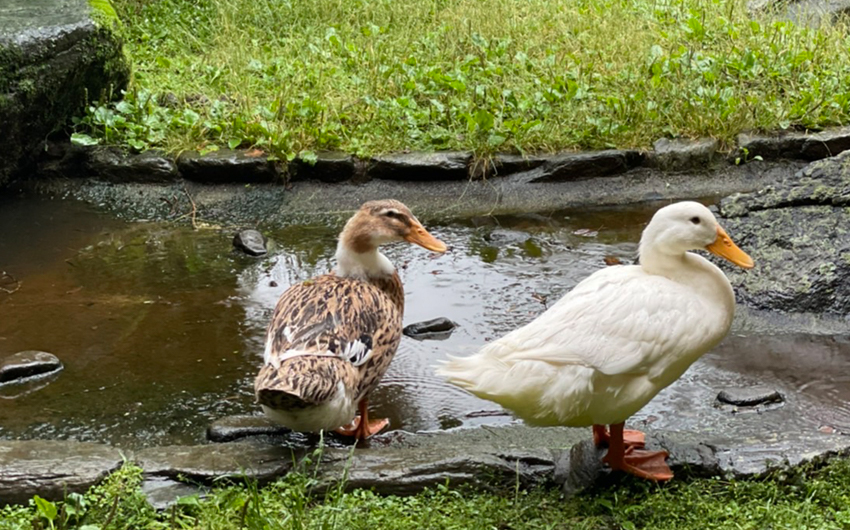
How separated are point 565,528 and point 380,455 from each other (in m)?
0.76

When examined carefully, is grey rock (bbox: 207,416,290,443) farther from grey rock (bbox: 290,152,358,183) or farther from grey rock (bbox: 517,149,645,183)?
grey rock (bbox: 517,149,645,183)

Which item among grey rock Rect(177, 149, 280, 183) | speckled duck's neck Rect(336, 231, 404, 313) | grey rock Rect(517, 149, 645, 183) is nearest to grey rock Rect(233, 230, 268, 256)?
grey rock Rect(177, 149, 280, 183)

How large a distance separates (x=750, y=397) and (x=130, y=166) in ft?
15.2

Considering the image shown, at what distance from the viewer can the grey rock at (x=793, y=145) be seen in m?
7.22

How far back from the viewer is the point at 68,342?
5.19 metres

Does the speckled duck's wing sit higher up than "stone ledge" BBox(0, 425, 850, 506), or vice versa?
the speckled duck's wing

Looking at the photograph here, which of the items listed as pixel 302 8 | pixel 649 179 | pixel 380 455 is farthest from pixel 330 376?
pixel 302 8

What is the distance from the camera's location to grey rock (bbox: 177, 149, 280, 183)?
23.2 ft

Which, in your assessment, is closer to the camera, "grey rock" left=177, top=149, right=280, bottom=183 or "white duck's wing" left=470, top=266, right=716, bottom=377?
"white duck's wing" left=470, top=266, right=716, bottom=377

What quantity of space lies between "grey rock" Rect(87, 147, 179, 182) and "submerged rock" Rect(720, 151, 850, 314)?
3.80 meters

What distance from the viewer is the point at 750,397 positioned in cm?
446

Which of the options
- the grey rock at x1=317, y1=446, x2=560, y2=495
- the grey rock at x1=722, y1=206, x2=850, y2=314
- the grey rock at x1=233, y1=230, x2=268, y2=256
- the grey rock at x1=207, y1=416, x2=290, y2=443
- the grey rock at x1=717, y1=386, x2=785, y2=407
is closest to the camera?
the grey rock at x1=317, y1=446, x2=560, y2=495

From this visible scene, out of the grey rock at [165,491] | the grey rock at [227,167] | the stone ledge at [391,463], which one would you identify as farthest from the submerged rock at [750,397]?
the grey rock at [227,167]

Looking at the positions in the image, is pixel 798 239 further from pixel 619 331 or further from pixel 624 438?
pixel 619 331
